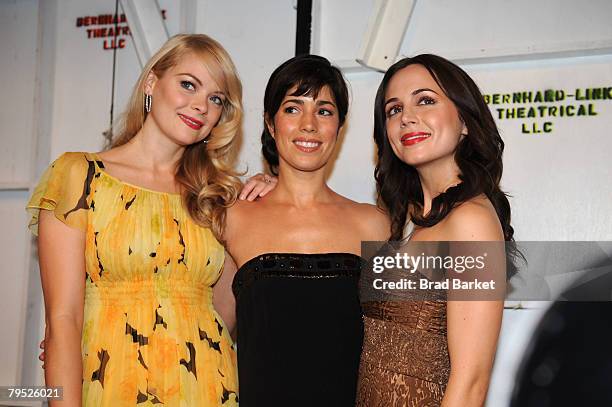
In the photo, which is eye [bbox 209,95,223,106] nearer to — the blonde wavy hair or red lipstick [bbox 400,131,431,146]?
the blonde wavy hair

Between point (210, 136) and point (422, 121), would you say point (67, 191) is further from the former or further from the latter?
point (422, 121)

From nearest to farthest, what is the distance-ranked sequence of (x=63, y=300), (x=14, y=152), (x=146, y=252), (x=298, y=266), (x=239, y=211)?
1. (x=63, y=300)
2. (x=146, y=252)
3. (x=298, y=266)
4. (x=239, y=211)
5. (x=14, y=152)

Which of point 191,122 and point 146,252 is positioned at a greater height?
point 191,122

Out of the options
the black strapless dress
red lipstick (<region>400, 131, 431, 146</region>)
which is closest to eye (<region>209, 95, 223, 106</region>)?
the black strapless dress

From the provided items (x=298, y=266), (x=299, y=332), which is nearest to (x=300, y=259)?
(x=298, y=266)

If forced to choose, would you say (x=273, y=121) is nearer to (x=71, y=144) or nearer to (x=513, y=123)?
(x=513, y=123)

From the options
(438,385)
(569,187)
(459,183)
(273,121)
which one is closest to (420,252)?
(459,183)

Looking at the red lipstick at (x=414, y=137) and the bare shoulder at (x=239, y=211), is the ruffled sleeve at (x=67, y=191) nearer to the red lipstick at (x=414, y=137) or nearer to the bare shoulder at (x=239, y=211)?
the bare shoulder at (x=239, y=211)

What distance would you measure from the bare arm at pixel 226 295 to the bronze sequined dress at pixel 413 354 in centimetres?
72

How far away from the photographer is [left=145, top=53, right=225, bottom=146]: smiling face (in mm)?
2402

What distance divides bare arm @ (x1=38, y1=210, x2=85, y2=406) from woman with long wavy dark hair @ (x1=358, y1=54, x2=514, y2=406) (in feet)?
2.86

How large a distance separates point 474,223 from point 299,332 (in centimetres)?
69

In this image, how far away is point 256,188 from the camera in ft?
8.63

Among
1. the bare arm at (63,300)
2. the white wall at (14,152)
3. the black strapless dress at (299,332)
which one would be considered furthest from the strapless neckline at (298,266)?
the white wall at (14,152)
